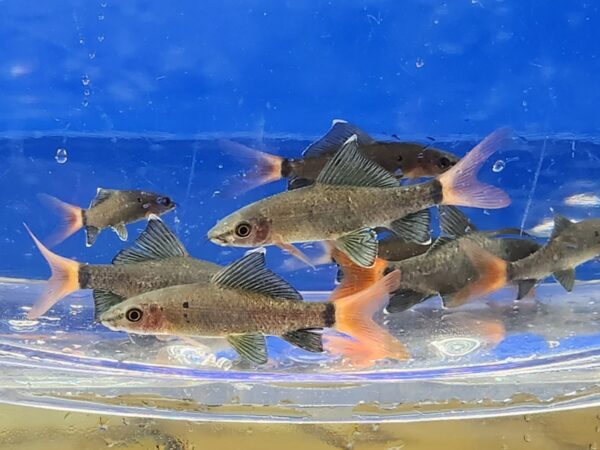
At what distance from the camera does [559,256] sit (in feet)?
4.80

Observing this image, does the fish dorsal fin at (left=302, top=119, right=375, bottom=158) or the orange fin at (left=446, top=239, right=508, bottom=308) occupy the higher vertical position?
the fish dorsal fin at (left=302, top=119, right=375, bottom=158)

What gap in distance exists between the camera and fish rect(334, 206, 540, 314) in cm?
142

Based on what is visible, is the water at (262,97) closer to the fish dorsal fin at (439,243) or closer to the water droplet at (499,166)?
the water droplet at (499,166)

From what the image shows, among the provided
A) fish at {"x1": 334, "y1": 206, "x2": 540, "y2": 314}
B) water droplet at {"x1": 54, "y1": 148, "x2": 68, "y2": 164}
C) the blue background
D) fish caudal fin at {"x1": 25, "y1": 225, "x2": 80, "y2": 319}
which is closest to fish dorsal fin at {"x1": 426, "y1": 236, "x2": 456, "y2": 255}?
fish at {"x1": 334, "y1": 206, "x2": 540, "y2": 314}

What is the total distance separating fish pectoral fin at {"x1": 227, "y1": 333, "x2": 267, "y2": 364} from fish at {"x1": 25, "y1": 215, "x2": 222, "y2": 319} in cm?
17

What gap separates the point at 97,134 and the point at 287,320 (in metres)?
1.37

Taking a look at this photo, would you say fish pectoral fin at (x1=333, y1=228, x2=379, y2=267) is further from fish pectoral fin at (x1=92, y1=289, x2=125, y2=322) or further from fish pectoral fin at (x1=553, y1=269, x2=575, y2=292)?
fish pectoral fin at (x1=553, y1=269, x2=575, y2=292)

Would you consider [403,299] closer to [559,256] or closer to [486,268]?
[486,268]

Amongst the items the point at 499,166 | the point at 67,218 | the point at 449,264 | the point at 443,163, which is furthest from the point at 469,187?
the point at 499,166

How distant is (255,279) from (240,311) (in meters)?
0.05

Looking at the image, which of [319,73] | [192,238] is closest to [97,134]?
[192,238]

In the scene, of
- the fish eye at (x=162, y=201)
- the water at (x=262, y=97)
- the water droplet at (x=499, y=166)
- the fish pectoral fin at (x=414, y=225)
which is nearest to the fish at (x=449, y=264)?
the fish pectoral fin at (x=414, y=225)

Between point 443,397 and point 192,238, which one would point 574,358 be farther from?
point 192,238

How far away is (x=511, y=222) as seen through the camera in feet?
7.50
